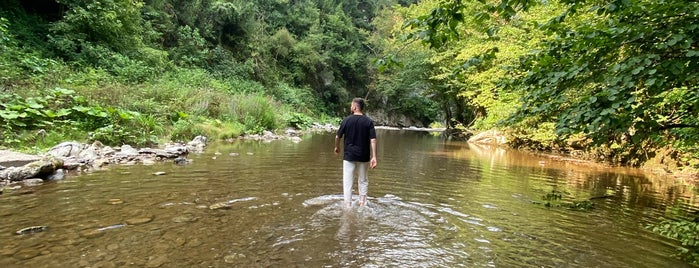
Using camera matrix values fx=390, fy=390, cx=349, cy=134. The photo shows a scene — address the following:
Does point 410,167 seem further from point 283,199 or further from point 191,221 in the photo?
point 191,221

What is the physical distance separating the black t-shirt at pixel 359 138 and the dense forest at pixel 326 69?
5.27 ft

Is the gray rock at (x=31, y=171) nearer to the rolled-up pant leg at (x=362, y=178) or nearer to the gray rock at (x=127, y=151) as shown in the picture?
the gray rock at (x=127, y=151)

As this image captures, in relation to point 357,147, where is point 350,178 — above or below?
below

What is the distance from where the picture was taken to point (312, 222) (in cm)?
529

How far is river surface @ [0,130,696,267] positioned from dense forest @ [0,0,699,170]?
4.34 feet

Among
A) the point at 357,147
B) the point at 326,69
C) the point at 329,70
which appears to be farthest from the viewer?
the point at 329,70

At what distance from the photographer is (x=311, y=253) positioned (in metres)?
4.16

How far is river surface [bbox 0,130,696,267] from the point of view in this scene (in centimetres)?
404

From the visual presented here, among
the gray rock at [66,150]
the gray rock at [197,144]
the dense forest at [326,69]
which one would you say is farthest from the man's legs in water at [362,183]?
the gray rock at [197,144]

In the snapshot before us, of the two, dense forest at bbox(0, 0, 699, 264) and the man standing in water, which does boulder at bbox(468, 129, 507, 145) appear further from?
the man standing in water

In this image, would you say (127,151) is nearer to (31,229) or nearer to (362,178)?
(31,229)

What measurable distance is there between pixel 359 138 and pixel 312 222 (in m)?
1.65

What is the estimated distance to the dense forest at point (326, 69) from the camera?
4117 mm

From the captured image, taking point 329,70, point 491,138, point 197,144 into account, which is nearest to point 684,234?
point 197,144
